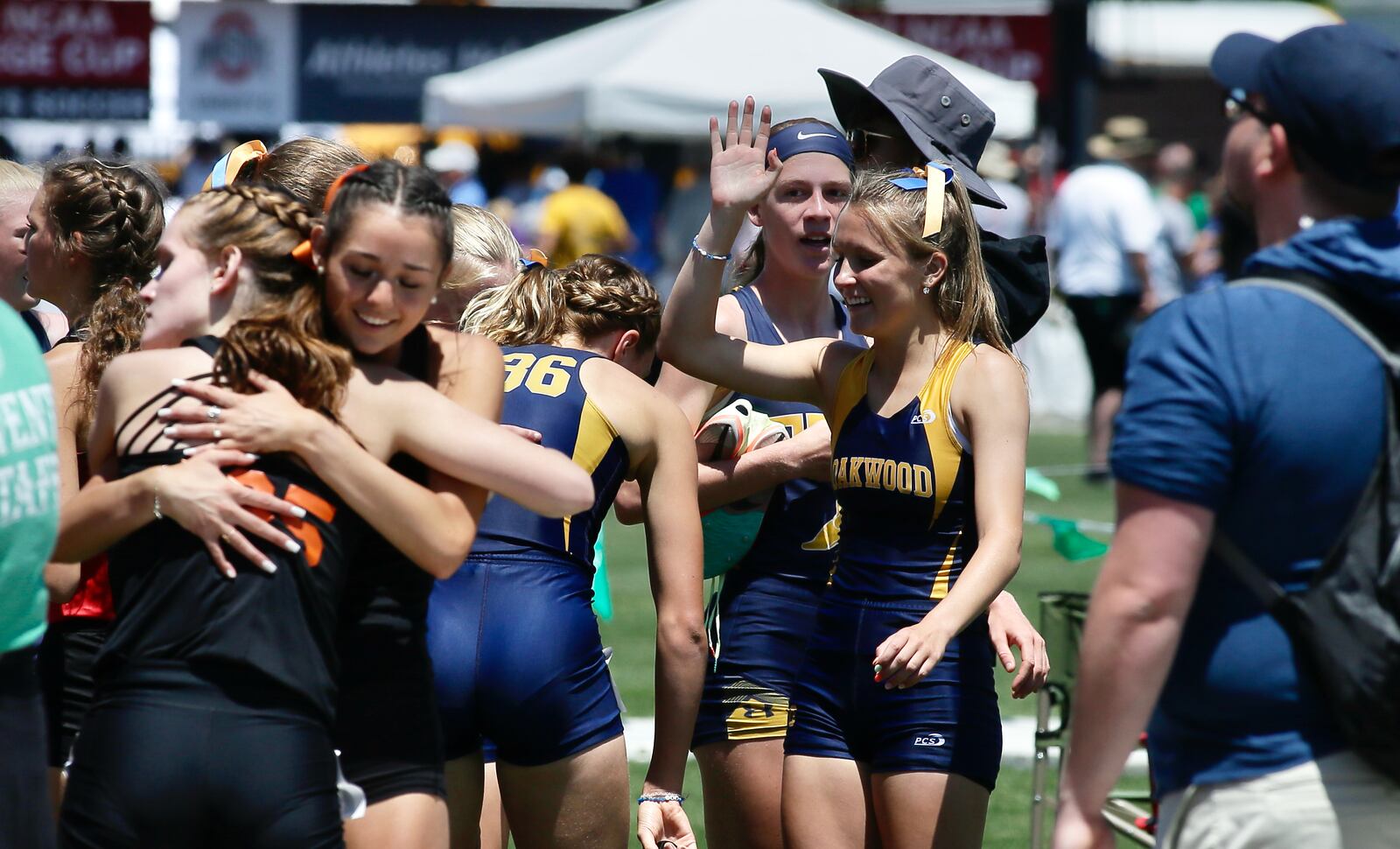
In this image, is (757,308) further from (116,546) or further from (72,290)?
(116,546)

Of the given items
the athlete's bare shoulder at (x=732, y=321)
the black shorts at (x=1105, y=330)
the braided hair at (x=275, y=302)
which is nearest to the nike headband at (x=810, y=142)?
the athlete's bare shoulder at (x=732, y=321)

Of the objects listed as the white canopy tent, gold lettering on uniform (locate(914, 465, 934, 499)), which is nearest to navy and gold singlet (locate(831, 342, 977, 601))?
gold lettering on uniform (locate(914, 465, 934, 499))

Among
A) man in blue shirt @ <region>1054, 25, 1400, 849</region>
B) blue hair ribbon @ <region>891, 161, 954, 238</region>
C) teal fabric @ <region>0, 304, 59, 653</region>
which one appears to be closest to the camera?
man in blue shirt @ <region>1054, 25, 1400, 849</region>

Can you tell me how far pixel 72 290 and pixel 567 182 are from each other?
1272 centimetres

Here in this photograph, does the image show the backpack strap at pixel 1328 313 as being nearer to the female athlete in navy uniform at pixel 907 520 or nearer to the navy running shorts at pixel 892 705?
the female athlete in navy uniform at pixel 907 520

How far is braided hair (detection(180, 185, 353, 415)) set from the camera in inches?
107

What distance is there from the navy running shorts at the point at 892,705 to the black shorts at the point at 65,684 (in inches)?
59.9

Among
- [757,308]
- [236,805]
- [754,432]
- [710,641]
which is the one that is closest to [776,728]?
[710,641]

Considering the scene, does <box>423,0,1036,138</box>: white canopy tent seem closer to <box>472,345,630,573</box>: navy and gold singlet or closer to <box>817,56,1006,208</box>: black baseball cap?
<box>817,56,1006,208</box>: black baseball cap

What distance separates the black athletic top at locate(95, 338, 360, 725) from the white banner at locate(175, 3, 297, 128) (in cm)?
1599

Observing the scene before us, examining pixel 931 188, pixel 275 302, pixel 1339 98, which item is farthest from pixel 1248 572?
pixel 275 302

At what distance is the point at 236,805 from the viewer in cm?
262

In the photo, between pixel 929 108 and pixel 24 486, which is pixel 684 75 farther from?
pixel 24 486

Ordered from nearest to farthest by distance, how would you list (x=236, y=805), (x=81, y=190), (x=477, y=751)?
(x=236, y=805) → (x=477, y=751) → (x=81, y=190)
